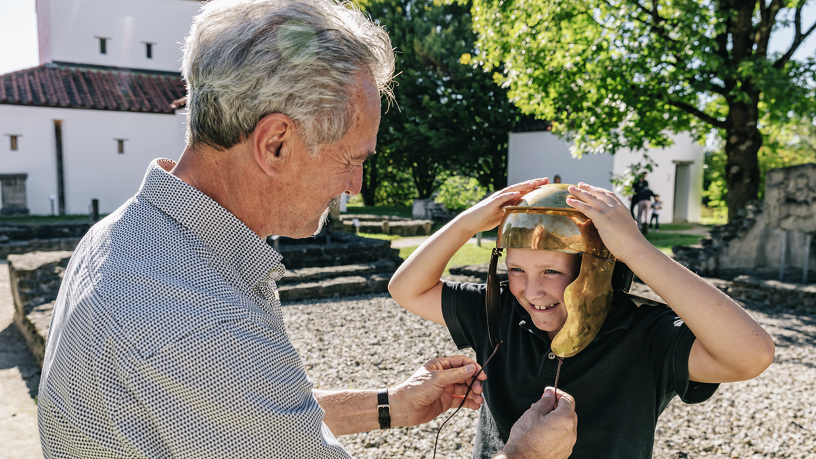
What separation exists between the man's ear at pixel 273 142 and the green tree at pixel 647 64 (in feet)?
33.4

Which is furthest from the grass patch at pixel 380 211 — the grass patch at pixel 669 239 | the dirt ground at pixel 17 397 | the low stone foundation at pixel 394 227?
the dirt ground at pixel 17 397

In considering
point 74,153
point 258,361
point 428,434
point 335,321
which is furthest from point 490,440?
point 74,153

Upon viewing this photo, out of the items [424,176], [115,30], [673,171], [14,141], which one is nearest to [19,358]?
[14,141]

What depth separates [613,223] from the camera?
1.61 m

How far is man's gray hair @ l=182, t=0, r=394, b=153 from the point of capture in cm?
114

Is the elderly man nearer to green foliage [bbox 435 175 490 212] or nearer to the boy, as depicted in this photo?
the boy

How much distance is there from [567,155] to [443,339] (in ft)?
52.7

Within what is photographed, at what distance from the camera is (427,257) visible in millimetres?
2057

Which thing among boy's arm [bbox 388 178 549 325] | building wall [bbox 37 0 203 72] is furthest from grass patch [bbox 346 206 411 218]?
boy's arm [bbox 388 178 549 325]

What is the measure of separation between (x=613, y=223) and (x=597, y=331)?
1.20 ft

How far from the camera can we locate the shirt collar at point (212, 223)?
114 centimetres

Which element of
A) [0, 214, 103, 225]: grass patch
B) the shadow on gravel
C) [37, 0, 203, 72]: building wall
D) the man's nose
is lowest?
the shadow on gravel

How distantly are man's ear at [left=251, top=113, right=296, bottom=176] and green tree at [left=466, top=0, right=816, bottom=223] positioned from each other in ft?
33.4

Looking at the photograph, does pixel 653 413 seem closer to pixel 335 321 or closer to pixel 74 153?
pixel 335 321
